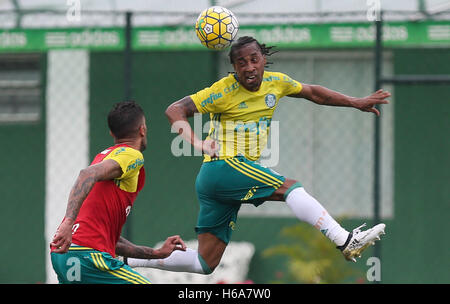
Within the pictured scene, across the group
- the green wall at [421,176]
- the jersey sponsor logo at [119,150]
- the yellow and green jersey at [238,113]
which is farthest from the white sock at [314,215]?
the green wall at [421,176]

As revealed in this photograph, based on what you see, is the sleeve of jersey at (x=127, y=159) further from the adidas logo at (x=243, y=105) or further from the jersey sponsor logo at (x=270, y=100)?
the jersey sponsor logo at (x=270, y=100)

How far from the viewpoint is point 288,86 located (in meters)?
5.66

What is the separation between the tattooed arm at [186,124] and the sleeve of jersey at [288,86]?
2.25ft

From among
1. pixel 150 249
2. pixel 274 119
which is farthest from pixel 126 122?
pixel 274 119

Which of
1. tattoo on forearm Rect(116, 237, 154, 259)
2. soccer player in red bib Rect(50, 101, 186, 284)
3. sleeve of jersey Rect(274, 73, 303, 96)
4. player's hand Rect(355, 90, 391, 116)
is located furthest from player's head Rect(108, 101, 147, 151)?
player's hand Rect(355, 90, 391, 116)

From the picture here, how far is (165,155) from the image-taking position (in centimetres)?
1016

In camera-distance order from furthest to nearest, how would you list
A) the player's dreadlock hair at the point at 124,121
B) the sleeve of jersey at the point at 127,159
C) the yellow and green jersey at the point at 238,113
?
the yellow and green jersey at the point at 238,113 → the player's dreadlock hair at the point at 124,121 → the sleeve of jersey at the point at 127,159

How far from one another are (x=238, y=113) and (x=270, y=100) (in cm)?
25

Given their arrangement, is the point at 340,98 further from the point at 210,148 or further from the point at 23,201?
the point at 23,201

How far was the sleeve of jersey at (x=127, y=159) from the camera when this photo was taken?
4586mm

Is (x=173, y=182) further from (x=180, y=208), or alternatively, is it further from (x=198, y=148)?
(x=198, y=148)
